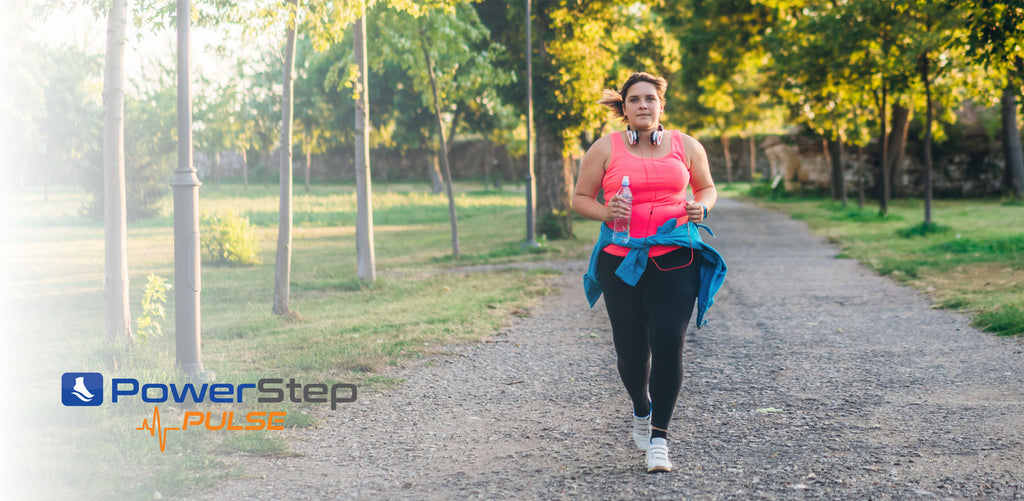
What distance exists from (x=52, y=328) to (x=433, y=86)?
7.63 meters

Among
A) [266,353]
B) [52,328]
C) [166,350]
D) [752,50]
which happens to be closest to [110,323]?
[166,350]

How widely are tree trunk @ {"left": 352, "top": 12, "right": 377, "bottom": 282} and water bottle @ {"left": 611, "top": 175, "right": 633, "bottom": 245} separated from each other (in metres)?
7.43

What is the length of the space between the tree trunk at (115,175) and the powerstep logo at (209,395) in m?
1.16

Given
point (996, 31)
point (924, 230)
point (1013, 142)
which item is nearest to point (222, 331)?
point (996, 31)

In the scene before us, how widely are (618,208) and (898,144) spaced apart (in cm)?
2654

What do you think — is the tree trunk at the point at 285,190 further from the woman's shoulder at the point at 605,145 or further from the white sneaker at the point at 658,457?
the white sneaker at the point at 658,457

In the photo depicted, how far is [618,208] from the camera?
4.01 meters

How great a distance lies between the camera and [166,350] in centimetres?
718

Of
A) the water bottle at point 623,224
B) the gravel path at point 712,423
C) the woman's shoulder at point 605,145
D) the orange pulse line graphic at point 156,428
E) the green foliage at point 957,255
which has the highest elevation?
the woman's shoulder at point 605,145

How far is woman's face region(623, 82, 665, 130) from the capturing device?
13.6ft

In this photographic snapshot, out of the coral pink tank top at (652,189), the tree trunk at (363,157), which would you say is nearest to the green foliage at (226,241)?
the tree trunk at (363,157)

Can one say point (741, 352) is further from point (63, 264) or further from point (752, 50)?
point (752, 50)

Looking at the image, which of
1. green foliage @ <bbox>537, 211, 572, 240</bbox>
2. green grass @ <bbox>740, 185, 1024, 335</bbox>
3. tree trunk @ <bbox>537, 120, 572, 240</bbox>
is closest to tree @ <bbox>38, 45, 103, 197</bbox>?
tree trunk @ <bbox>537, 120, 572, 240</bbox>

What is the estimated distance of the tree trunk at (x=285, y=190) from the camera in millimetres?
8820
